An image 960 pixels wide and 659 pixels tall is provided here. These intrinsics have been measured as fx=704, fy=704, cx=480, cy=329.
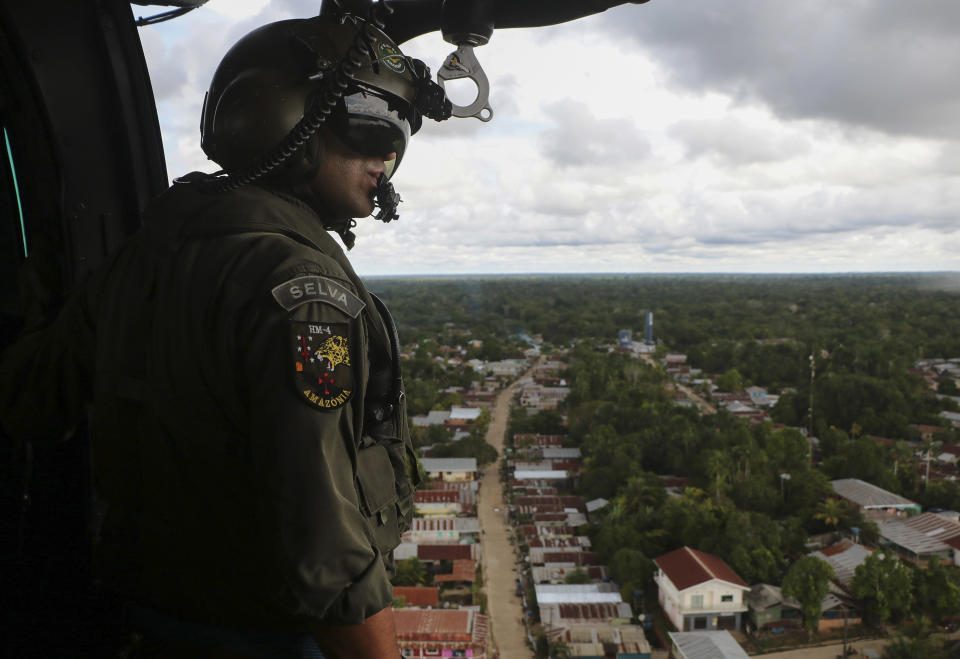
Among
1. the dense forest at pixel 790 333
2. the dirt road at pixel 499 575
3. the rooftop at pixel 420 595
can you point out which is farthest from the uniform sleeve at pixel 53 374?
the dense forest at pixel 790 333

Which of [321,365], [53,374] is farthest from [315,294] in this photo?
[53,374]

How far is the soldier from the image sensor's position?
0.44m

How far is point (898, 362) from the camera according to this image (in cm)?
1384

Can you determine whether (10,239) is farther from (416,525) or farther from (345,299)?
(416,525)

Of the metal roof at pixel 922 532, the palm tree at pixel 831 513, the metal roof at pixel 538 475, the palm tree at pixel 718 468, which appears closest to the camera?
the metal roof at pixel 922 532

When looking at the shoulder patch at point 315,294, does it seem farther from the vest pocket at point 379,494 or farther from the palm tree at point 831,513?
the palm tree at point 831,513

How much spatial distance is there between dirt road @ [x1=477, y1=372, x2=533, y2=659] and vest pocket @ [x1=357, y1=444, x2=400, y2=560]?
4.56 metres

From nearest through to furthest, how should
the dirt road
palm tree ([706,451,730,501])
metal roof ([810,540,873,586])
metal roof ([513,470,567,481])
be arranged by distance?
the dirt road → metal roof ([810,540,873,586]) → palm tree ([706,451,730,501]) → metal roof ([513,470,567,481])

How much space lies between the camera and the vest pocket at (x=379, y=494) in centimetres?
54

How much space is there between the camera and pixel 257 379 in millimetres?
448

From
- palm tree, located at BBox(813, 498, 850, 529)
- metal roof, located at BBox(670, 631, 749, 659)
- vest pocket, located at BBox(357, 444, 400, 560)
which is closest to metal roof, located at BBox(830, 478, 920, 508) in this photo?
palm tree, located at BBox(813, 498, 850, 529)

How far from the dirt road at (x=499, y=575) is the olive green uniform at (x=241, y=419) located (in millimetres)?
4600

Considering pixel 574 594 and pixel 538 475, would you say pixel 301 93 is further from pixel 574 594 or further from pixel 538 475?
pixel 538 475

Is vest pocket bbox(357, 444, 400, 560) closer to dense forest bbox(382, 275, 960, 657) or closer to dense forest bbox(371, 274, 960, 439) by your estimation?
dense forest bbox(382, 275, 960, 657)
